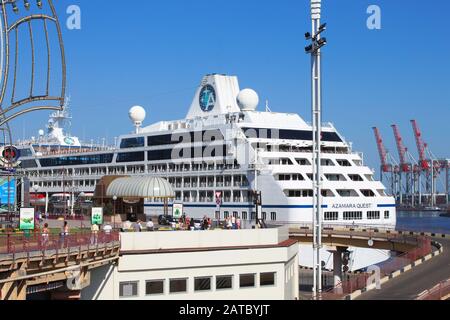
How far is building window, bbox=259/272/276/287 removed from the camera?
2869 cm

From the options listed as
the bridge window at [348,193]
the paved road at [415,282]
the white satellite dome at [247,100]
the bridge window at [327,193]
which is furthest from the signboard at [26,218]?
the white satellite dome at [247,100]

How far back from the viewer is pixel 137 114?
274ft

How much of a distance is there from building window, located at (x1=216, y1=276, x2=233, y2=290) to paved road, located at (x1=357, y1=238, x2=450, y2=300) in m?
6.72

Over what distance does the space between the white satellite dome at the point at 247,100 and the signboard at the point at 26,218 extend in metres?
47.8

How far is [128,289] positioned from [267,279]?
673 centimetres

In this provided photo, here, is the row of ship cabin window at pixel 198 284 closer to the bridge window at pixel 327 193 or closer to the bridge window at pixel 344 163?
the bridge window at pixel 327 193

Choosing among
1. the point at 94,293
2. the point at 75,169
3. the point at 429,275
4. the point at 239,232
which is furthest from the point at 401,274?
the point at 75,169

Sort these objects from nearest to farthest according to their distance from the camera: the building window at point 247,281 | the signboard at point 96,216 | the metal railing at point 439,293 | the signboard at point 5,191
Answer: the metal railing at point 439,293
the building window at point 247,281
the signboard at point 96,216
the signboard at point 5,191

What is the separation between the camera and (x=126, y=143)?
8312cm

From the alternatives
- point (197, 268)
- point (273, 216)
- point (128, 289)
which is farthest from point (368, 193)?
point (128, 289)

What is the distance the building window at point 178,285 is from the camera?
26.6 meters

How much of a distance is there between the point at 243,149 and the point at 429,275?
130 ft
